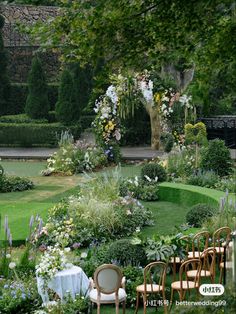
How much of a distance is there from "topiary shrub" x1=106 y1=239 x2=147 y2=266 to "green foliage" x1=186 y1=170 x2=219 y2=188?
19.7 feet

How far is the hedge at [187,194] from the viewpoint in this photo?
501 inches

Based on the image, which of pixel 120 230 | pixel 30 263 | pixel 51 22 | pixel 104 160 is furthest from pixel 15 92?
pixel 51 22

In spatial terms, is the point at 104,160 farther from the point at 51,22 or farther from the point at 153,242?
the point at 51,22

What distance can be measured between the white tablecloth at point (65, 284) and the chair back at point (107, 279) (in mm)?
553

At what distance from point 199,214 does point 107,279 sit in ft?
14.3

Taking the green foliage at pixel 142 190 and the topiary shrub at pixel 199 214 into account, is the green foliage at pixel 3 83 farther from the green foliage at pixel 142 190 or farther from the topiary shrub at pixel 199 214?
the topiary shrub at pixel 199 214

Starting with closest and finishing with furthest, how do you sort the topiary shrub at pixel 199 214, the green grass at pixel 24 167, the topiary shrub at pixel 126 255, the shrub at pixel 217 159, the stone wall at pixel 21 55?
the topiary shrub at pixel 126 255 < the topiary shrub at pixel 199 214 < the shrub at pixel 217 159 < the green grass at pixel 24 167 < the stone wall at pixel 21 55

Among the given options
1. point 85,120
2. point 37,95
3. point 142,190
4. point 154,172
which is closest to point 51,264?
point 142,190

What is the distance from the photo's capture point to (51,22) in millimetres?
4570

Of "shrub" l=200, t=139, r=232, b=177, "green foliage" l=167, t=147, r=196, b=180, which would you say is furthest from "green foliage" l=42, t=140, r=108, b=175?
"shrub" l=200, t=139, r=232, b=177

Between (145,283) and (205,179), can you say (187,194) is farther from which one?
(145,283)

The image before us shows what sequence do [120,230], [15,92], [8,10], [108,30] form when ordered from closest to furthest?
[108,30] → [120,230] → [15,92] → [8,10]

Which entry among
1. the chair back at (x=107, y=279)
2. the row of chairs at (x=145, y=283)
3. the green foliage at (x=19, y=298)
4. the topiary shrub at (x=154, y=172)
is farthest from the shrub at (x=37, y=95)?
the chair back at (x=107, y=279)

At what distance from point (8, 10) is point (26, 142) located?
10.2m
